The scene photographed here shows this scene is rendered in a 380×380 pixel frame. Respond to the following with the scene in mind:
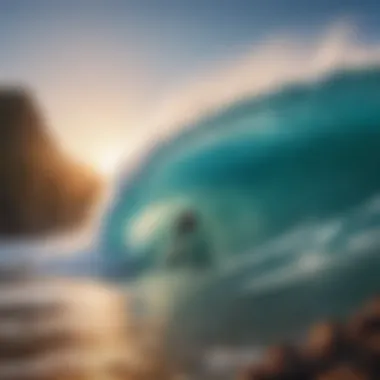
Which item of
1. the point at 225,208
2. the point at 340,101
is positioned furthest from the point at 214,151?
the point at 340,101

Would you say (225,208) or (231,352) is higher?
(225,208)

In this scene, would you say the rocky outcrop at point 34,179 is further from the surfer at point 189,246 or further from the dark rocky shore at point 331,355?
the dark rocky shore at point 331,355

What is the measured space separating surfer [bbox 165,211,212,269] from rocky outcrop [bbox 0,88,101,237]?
0.12 meters

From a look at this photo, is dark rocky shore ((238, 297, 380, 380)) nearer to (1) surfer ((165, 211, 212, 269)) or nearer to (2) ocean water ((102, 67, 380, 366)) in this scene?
(2) ocean water ((102, 67, 380, 366))

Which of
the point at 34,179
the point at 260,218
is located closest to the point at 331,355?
the point at 260,218

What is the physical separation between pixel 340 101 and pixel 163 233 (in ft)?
0.96

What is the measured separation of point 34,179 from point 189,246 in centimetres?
22

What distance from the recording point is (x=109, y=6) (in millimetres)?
913

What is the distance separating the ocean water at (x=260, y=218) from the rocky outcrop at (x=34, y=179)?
0.05 metres

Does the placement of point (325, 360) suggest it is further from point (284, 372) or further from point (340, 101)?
point (340, 101)

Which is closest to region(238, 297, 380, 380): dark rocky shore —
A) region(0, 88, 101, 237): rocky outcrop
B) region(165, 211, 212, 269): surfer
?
region(165, 211, 212, 269): surfer

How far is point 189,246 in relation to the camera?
0.91 metres

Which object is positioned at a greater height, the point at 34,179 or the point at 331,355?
the point at 34,179

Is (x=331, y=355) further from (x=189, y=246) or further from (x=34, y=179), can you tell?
(x=34, y=179)
